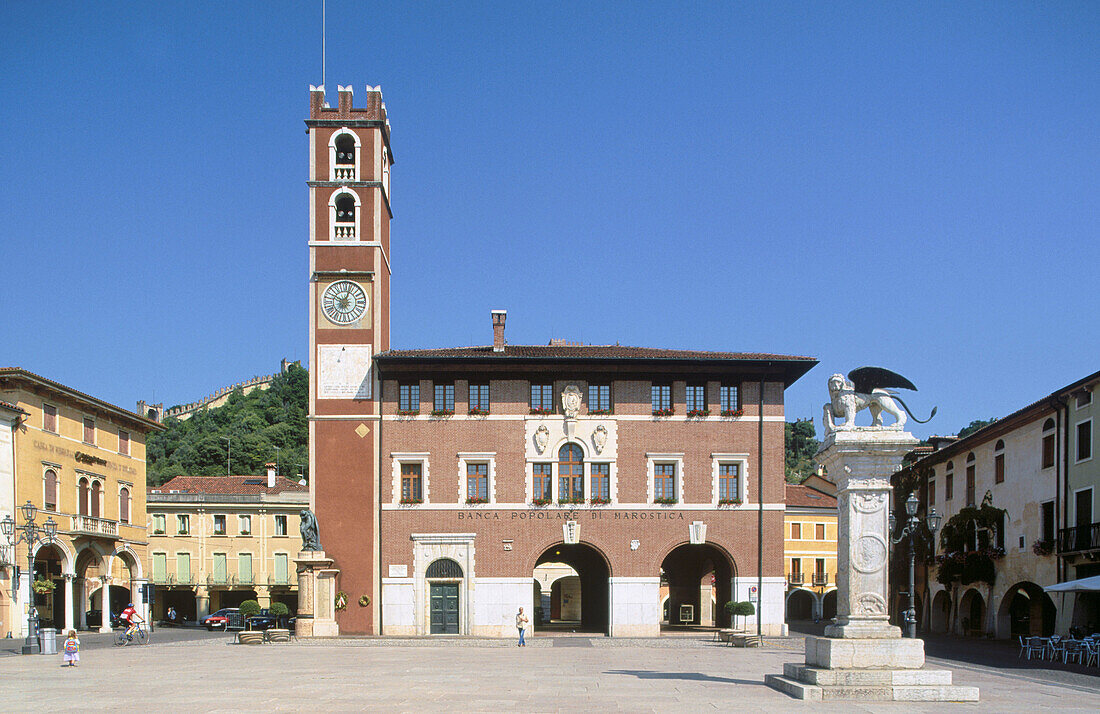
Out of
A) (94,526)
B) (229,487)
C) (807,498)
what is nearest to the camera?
(94,526)

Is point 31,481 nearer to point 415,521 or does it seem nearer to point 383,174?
point 415,521

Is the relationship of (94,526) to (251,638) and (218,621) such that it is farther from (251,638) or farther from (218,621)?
(251,638)

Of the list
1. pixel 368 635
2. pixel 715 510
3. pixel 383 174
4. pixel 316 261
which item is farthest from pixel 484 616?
pixel 383 174

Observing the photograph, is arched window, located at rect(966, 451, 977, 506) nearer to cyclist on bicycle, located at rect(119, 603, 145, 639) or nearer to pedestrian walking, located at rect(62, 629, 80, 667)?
cyclist on bicycle, located at rect(119, 603, 145, 639)

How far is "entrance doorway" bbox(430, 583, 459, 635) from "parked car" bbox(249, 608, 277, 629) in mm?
14897

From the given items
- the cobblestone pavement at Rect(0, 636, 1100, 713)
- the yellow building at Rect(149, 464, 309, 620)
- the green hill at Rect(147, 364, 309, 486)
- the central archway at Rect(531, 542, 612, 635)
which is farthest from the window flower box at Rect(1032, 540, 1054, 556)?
the green hill at Rect(147, 364, 309, 486)

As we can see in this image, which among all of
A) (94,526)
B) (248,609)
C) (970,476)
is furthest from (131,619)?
(970,476)

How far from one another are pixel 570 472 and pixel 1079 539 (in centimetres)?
1888

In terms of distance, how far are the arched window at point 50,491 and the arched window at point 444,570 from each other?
670 inches

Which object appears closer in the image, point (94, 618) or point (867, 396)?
point (867, 396)

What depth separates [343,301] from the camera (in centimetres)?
4516

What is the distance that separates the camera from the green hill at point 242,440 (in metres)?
99.1

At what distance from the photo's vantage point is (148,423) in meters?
57.2

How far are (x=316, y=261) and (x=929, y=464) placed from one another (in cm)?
3230
